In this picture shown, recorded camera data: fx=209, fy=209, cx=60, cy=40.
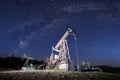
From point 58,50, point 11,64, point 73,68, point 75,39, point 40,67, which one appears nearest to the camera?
point 75,39

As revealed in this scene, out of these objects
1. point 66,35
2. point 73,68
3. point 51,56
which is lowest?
point 73,68

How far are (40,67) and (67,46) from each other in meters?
36.6

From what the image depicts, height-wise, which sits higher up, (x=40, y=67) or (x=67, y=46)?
(x=67, y=46)

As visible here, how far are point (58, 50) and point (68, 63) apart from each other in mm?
11298

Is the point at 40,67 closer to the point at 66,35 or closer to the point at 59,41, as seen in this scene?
the point at 59,41

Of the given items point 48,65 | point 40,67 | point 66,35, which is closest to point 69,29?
point 66,35

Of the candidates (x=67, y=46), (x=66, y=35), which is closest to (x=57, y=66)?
(x=67, y=46)

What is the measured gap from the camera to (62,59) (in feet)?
380

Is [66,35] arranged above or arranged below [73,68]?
above

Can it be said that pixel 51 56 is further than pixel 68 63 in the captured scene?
Yes

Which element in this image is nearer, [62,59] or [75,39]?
[75,39]

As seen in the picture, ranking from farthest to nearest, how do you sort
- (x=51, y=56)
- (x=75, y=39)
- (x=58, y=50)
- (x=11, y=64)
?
(x=11, y=64)
(x=51, y=56)
(x=58, y=50)
(x=75, y=39)

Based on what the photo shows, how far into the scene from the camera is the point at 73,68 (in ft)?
365

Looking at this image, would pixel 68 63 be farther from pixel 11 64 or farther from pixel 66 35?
pixel 11 64
